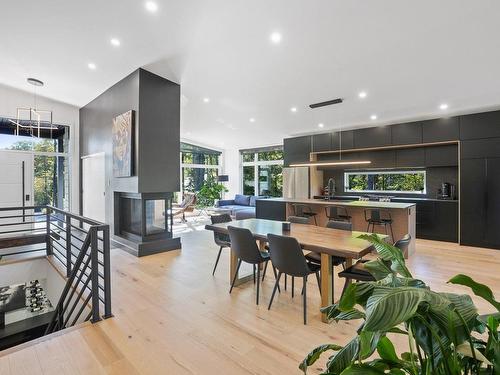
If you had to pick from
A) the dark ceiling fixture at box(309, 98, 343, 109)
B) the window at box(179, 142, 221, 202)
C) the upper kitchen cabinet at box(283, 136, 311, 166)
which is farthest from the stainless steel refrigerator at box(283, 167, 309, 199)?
the window at box(179, 142, 221, 202)

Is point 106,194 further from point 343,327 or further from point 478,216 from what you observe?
point 478,216

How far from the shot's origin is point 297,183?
8.16m

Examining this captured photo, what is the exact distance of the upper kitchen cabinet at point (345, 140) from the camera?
7.27 meters

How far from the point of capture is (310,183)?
26.4 feet

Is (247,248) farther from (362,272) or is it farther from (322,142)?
(322,142)

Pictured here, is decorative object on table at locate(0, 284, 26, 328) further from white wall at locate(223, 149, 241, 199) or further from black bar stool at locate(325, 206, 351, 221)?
white wall at locate(223, 149, 241, 199)

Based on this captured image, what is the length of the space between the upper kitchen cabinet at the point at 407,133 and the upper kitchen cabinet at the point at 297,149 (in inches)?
90.1

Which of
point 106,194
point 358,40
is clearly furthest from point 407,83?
Answer: point 106,194

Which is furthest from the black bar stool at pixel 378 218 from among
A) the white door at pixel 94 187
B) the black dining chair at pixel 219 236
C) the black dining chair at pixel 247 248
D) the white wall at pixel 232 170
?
the white wall at pixel 232 170

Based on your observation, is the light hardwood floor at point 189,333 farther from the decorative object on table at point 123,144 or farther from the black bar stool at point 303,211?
the black bar stool at point 303,211

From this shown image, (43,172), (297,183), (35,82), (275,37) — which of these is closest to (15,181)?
(43,172)

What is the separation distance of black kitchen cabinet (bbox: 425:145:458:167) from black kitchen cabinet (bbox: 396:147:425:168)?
109mm

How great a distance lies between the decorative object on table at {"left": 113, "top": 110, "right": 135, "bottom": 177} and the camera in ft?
16.1

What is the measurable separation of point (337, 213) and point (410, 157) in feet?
7.68
